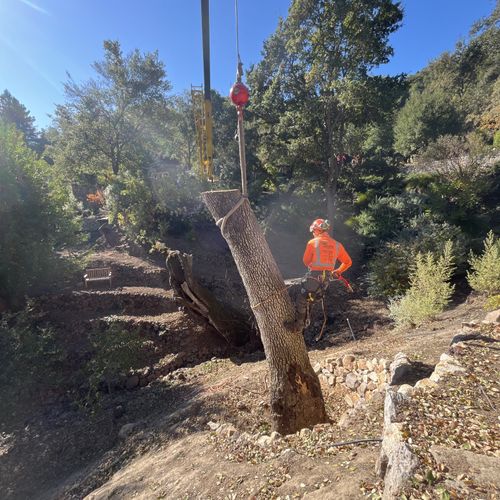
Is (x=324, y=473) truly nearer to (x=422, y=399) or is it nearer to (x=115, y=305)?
(x=422, y=399)

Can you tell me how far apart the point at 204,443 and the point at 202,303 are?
3490 millimetres

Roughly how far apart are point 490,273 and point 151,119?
50.6 ft

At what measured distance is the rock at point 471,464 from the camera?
5.16ft

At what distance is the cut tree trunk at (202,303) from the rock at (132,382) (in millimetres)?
1859

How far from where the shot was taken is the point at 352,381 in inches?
156

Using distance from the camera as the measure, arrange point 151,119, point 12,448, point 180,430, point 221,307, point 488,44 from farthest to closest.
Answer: point 488,44 < point 151,119 < point 221,307 < point 12,448 < point 180,430

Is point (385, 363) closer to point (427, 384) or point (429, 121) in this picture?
point (427, 384)

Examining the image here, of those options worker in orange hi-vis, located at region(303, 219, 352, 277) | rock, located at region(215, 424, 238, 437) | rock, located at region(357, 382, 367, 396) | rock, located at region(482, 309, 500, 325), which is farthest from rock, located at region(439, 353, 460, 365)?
rock, located at region(215, 424, 238, 437)

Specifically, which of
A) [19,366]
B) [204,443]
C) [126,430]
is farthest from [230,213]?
[19,366]

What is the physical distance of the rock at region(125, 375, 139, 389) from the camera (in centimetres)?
611

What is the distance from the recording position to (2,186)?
25.3 ft

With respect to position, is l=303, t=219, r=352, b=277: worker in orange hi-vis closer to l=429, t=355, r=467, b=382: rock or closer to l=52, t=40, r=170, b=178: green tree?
l=429, t=355, r=467, b=382: rock

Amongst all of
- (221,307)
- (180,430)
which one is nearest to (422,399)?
(180,430)

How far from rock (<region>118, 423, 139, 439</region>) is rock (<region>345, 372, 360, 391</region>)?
323cm
